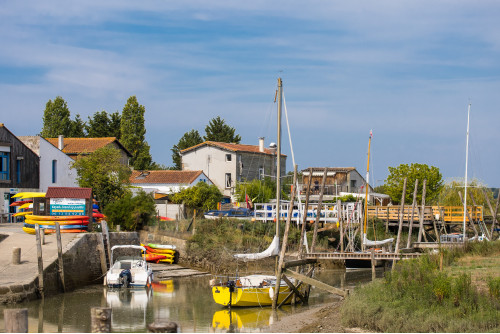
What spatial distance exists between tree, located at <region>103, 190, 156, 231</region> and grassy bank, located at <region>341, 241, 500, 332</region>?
2483cm

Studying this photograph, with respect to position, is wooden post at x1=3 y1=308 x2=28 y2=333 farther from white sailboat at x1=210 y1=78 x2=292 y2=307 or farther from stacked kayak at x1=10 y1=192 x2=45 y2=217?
stacked kayak at x1=10 y1=192 x2=45 y2=217

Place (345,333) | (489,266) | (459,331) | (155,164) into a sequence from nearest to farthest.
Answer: (459,331)
(345,333)
(489,266)
(155,164)

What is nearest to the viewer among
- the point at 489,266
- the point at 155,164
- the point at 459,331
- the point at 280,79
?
the point at 459,331

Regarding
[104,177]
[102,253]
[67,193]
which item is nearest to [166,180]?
[104,177]

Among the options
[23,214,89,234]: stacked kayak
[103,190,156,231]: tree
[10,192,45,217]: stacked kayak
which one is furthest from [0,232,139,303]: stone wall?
[10,192,45,217]: stacked kayak

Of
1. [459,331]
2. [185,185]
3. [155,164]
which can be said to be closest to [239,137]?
[155,164]

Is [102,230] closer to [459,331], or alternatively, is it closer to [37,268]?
[37,268]

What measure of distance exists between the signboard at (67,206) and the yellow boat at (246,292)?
12.3 metres

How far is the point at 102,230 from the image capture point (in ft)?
112

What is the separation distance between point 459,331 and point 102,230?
23087mm

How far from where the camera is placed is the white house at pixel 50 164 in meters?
49.7

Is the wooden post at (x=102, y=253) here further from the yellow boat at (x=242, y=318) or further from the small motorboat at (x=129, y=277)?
the yellow boat at (x=242, y=318)

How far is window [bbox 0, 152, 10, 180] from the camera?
1777 inches

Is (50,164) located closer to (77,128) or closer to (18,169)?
(18,169)
